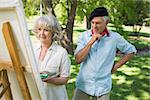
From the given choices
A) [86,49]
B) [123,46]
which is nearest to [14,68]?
[86,49]

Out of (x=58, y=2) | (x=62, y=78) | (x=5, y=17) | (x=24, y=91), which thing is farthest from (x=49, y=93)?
(x=58, y=2)

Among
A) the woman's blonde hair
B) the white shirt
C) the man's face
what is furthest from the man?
the woman's blonde hair

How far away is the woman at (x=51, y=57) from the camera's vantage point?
2.09 m

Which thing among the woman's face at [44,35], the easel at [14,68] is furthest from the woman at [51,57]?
the easel at [14,68]

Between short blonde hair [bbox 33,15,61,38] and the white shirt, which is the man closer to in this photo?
the white shirt

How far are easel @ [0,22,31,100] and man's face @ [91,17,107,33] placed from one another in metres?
0.85

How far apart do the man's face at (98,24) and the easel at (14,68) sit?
0.85 metres

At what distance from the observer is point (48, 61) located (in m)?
2.19

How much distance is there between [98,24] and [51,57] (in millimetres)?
492

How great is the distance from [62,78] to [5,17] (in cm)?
65

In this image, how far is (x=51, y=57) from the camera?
7.20 ft

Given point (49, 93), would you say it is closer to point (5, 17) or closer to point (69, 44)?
point (5, 17)

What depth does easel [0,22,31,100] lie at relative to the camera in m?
1.69

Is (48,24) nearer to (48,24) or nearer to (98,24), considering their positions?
(48,24)
